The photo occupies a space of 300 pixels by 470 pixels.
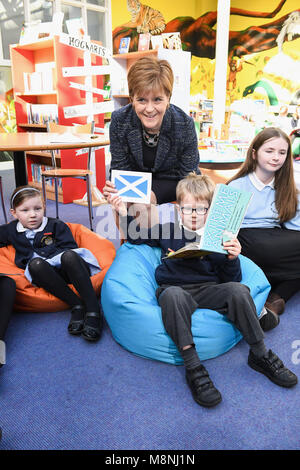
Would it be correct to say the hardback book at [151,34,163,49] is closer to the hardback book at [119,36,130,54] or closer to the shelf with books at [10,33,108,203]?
the hardback book at [119,36,130,54]

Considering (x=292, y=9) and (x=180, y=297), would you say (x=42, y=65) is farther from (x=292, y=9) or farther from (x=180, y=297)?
(x=292, y=9)

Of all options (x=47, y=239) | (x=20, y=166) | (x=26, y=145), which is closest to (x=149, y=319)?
(x=47, y=239)

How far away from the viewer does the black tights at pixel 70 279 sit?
1.92 metres

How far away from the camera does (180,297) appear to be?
1.54 m

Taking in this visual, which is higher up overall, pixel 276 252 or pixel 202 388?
pixel 276 252

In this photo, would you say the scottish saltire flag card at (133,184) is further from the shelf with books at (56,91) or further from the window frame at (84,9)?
the window frame at (84,9)

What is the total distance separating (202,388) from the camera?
4.66 feet

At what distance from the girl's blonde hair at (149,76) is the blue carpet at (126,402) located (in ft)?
4.25

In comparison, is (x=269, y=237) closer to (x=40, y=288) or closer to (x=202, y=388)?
(x=202, y=388)

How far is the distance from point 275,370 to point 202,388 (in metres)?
0.34

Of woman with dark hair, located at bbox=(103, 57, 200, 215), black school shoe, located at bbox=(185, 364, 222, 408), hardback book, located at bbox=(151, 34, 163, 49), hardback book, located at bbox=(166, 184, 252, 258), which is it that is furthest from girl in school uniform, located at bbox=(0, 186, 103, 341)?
hardback book, located at bbox=(151, 34, 163, 49)

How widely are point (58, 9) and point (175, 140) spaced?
582cm

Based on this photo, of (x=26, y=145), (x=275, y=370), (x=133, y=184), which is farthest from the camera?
(x=26, y=145)
